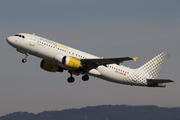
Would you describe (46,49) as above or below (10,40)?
below

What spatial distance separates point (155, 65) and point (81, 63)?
1616cm

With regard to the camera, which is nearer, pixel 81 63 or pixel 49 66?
pixel 81 63

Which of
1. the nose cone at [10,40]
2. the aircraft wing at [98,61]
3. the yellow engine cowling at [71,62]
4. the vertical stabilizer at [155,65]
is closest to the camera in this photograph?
the nose cone at [10,40]

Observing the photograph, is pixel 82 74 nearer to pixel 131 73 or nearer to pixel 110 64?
pixel 110 64

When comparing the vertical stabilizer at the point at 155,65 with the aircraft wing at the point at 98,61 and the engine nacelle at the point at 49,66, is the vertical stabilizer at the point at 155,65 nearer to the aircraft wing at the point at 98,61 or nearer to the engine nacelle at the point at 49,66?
the aircraft wing at the point at 98,61

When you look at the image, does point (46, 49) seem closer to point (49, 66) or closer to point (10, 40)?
point (10, 40)

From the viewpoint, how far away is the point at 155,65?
46.8 metres

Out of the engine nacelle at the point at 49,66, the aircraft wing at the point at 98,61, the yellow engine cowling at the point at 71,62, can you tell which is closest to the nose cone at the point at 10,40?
the yellow engine cowling at the point at 71,62

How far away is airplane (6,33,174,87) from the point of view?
35344 mm

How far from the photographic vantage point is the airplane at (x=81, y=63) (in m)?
35.3

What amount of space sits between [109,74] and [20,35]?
14.5 metres

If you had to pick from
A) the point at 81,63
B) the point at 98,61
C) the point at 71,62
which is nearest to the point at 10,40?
the point at 71,62

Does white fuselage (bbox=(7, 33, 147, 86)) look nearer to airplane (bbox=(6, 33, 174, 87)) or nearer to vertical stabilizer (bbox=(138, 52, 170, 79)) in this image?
airplane (bbox=(6, 33, 174, 87))
